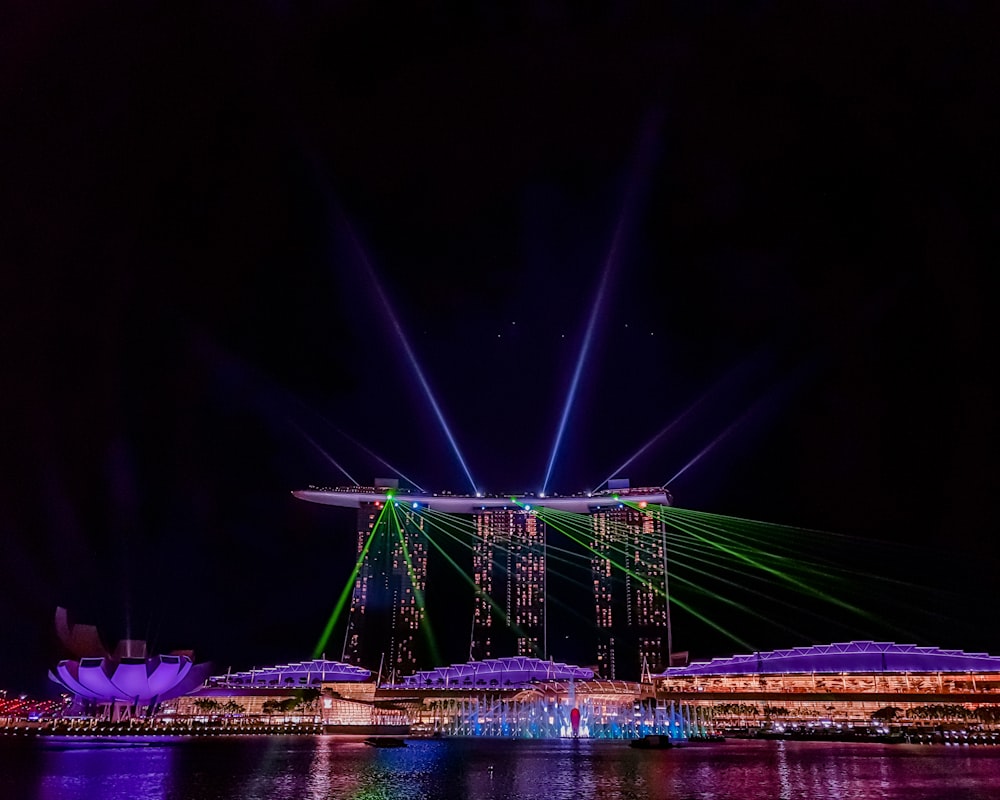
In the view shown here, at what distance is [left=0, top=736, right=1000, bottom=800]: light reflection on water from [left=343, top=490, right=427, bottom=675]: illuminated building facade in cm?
5944

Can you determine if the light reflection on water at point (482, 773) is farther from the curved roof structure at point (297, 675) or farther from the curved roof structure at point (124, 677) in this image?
the curved roof structure at point (297, 675)

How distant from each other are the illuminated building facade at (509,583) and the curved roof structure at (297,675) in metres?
20.2

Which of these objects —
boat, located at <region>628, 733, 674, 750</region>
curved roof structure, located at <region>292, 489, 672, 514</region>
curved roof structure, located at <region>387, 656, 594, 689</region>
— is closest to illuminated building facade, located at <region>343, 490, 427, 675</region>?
curved roof structure, located at <region>292, 489, 672, 514</region>

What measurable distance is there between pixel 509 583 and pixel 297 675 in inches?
1167

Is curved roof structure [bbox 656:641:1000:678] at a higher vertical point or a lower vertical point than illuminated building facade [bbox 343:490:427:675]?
lower

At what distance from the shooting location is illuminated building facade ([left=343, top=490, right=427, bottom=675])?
105 m

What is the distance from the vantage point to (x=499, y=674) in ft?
300

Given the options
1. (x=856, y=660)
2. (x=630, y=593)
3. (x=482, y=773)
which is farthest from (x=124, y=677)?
(x=856, y=660)

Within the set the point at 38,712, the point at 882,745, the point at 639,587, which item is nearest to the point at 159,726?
the point at 38,712

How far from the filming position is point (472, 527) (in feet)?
370

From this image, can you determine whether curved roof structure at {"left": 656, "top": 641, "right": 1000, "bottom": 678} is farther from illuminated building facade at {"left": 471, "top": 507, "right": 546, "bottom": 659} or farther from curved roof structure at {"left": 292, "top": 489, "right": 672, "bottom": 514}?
illuminated building facade at {"left": 471, "top": 507, "right": 546, "bottom": 659}

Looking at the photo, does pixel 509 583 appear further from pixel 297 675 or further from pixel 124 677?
pixel 124 677

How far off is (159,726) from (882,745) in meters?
49.4

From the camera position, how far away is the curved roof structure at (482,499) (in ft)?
333
